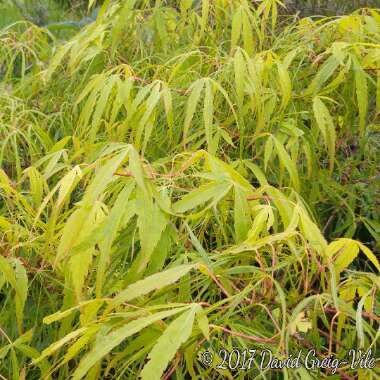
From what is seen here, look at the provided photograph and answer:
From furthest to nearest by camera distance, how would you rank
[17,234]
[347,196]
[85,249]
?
[347,196] → [17,234] → [85,249]

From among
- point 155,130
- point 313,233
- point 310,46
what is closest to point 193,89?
point 155,130

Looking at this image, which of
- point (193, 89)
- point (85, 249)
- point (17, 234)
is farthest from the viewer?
point (193, 89)

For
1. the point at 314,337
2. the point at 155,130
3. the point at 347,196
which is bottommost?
the point at 347,196

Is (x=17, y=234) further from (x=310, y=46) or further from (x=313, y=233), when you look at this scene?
(x=310, y=46)

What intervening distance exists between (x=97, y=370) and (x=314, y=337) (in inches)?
10.8

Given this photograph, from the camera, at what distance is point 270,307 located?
89 centimetres

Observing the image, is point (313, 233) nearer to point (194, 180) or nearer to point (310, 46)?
point (194, 180)

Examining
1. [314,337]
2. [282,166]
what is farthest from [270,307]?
[282,166]

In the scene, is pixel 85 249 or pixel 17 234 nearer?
pixel 85 249

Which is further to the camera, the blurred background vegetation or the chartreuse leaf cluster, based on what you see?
the blurred background vegetation

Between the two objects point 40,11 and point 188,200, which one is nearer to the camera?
point 188,200

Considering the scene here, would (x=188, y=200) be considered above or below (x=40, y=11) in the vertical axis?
above

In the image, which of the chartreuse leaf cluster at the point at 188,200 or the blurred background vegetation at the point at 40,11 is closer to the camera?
the chartreuse leaf cluster at the point at 188,200

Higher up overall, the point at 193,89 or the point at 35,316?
the point at 193,89
